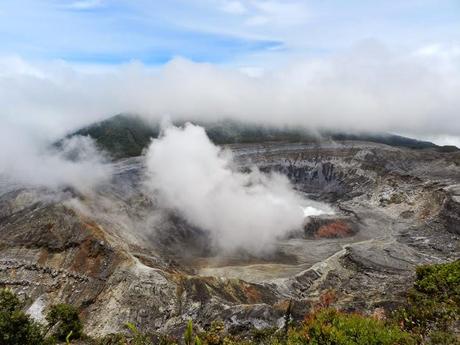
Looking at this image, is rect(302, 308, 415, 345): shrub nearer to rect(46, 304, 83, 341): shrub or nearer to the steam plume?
rect(46, 304, 83, 341): shrub

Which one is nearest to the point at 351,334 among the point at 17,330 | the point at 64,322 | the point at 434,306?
the point at 434,306

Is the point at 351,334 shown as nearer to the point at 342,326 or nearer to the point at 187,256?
the point at 342,326

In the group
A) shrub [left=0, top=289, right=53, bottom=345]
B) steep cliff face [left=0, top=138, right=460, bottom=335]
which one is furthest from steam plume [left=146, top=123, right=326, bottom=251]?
shrub [left=0, top=289, right=53, bottom=345]

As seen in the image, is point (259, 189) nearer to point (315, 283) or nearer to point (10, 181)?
point (315, 283)

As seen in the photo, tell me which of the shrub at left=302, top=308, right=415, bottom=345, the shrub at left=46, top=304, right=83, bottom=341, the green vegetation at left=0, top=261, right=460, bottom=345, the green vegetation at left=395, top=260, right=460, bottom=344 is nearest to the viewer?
the shrub at left=302, top=308, right=415, bottom=345

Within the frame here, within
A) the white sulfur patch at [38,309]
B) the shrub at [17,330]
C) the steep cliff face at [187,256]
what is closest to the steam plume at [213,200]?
the steep cliff face at [187,256]
